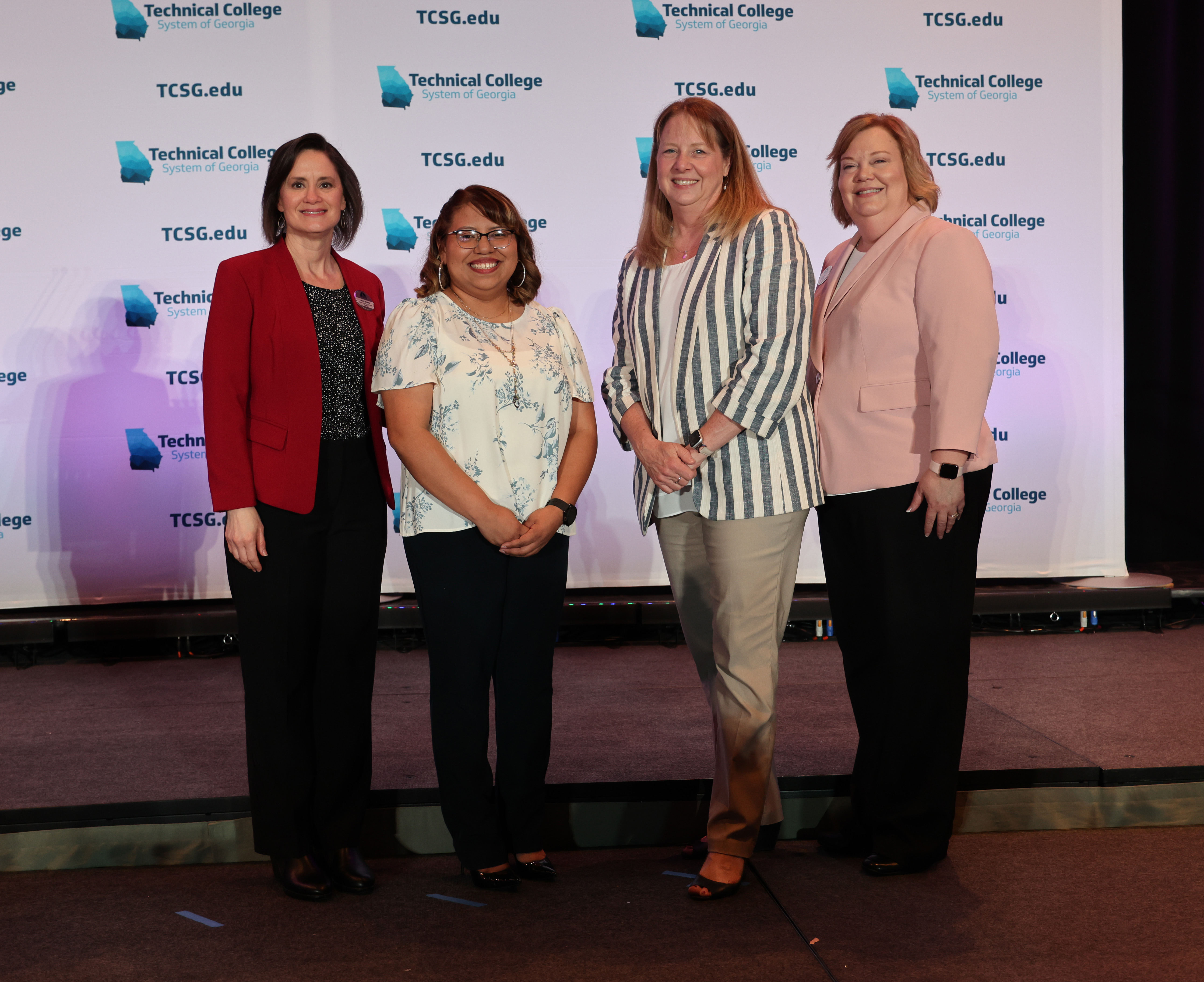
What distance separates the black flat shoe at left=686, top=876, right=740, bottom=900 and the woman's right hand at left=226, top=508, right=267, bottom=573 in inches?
40.2

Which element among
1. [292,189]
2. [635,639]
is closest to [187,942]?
[292,189]

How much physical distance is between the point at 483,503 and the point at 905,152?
3.57ft

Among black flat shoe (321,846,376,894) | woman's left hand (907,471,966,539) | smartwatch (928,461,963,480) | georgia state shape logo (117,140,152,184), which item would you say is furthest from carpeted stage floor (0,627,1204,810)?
georgia state shape logo (117,140,152,184)

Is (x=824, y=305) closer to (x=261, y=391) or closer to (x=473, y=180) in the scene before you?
(x=261, y=391)

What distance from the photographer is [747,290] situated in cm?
190

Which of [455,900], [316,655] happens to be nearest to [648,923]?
[455,900]

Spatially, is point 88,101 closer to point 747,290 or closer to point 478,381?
point 478,381

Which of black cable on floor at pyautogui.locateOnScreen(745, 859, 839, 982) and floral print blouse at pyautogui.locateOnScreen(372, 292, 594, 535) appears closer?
black cable on floor at pyautogui.locateOnScreen(745, 859, 839, 982)

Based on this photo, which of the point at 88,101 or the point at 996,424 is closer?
the point at 88,101

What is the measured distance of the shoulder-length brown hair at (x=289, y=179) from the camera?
77.8 inches

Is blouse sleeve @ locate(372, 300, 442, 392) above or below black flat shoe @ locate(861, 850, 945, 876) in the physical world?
above

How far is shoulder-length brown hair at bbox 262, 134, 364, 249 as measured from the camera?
1.98m

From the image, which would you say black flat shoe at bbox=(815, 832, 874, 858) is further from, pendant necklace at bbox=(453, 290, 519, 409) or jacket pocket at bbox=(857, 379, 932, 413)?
pendant necklace at bbox=(453, 290, 519, 409)

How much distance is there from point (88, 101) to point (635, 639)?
305 centimetres
